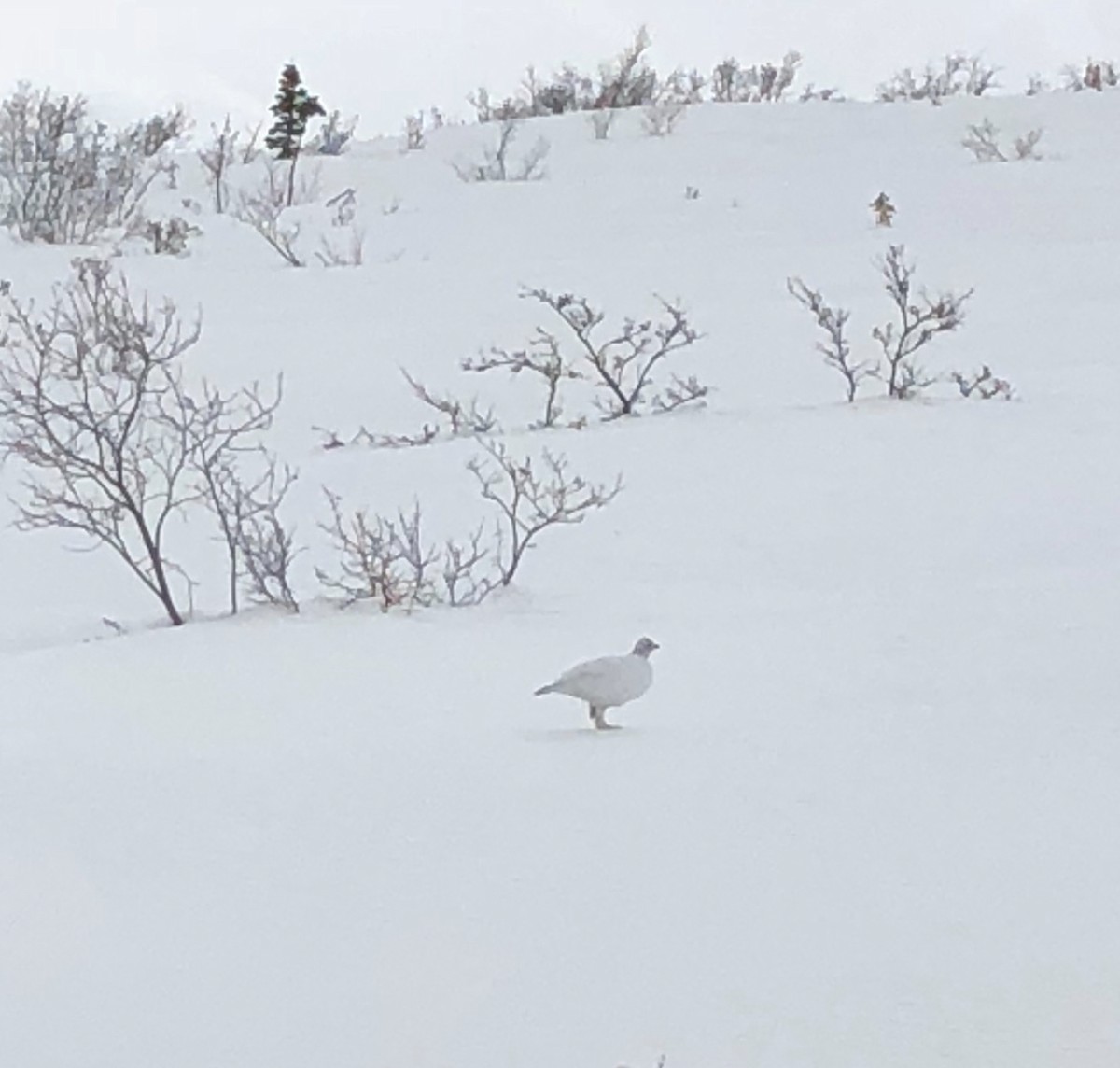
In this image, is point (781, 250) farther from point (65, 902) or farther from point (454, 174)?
point (65, 902)

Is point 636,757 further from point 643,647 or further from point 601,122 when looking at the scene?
point 601,122

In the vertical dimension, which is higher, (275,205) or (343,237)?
(275,205)

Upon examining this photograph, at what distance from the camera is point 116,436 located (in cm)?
853

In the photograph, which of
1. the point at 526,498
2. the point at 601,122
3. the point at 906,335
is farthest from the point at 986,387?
the point at 601,122

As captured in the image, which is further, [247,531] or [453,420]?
[453,420]

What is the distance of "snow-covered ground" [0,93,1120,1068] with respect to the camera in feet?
8.57

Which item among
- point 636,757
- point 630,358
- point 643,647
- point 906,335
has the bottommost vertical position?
point 636,757

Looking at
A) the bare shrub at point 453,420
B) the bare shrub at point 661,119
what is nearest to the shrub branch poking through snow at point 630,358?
the bare shrub at point 453,420

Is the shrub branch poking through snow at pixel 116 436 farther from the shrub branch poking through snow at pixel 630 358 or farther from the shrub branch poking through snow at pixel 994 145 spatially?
the shrub branch poking through snow at pixel 994 145

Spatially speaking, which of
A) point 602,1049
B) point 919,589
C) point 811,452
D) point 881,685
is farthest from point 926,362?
point 602,1049

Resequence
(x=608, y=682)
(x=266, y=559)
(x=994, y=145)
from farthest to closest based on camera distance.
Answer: (x=994, y=145), (x=266, y=559), (x=608, y=682)

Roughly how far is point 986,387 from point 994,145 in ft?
22.0

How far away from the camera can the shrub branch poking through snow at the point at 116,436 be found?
6.67 meters

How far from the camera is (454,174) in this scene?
16156mm
